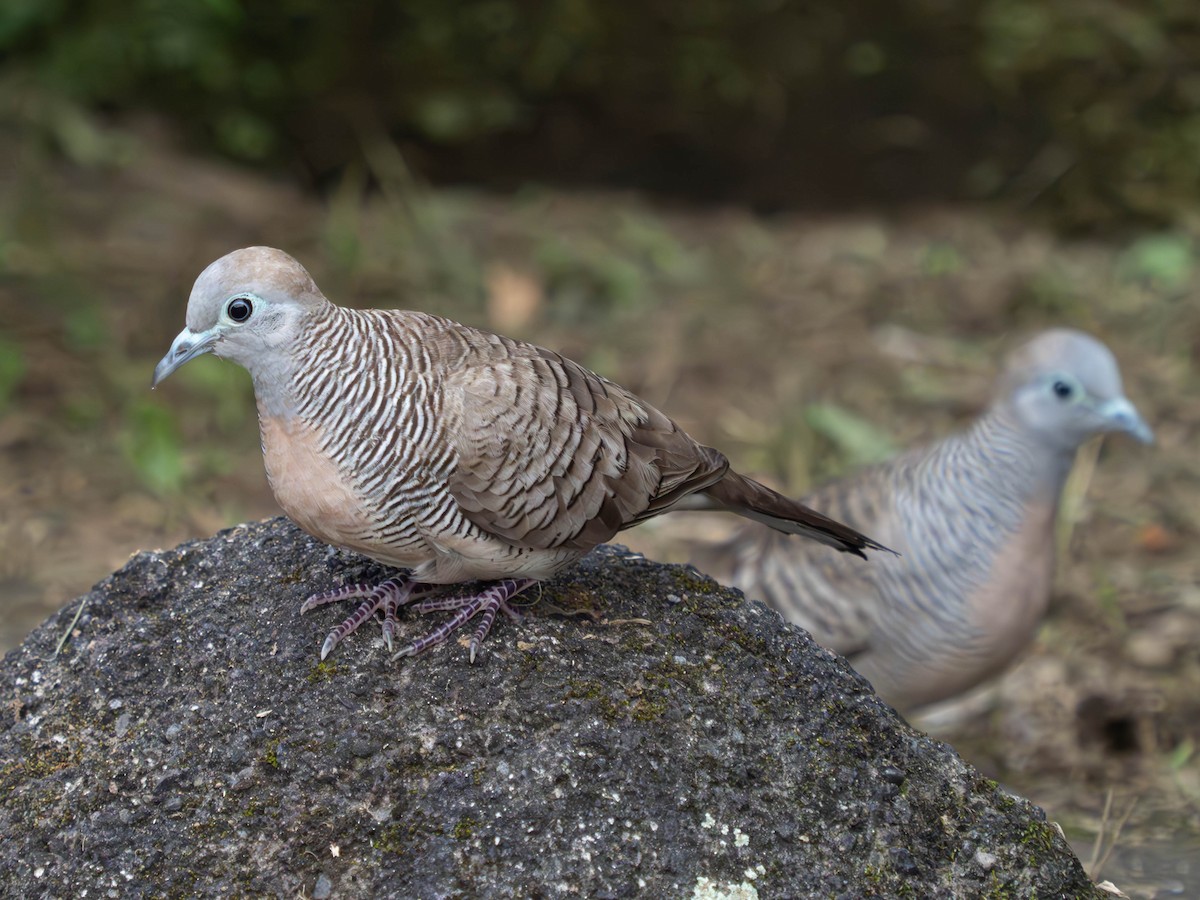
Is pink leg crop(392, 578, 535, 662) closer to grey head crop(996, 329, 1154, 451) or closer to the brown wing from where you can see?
the brown wing

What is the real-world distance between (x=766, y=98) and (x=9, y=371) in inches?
203

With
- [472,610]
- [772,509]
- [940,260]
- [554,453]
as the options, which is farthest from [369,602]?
[940,260]

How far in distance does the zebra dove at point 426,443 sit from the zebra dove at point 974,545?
166 cm

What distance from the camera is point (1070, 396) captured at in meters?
4.59

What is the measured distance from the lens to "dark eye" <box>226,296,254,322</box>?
2.74 meters

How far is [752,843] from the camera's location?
2750 millimetres

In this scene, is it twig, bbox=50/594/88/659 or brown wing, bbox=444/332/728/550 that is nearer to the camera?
brown wing, bbox=444/332/728/550

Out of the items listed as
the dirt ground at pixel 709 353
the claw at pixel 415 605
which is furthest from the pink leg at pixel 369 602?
the dirt ground at pixel 709 353

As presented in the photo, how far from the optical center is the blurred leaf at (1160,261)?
838cm

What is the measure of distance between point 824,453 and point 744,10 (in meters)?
3.60

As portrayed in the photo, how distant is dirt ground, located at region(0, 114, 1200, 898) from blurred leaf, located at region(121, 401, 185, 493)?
14mm

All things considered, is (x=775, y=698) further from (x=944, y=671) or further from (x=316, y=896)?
(x=944, y=671)

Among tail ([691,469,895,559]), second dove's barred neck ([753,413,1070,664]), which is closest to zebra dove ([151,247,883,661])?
tail ([691,469,895,559])

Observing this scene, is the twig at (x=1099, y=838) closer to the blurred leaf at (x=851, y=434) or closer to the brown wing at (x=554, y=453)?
the brown wing at (x=554, y=453)
